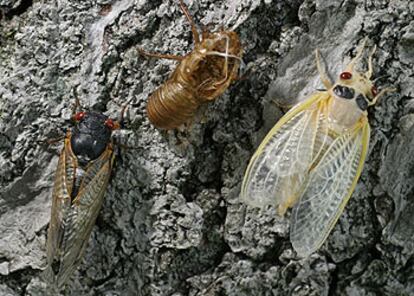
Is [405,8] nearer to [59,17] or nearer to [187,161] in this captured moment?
[187,161]

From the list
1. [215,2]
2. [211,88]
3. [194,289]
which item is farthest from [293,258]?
[215,2]

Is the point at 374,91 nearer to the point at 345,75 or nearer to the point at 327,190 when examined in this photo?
the point at 345,75

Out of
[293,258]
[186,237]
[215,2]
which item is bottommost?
[293,258]

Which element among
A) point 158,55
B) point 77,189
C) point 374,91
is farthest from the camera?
point 77,189

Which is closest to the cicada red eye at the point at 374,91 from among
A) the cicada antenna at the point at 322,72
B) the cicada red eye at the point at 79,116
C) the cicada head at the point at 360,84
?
the cicada head at the point at 360,84

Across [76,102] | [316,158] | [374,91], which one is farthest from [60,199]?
[374,91]

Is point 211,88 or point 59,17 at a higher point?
point 59,17
